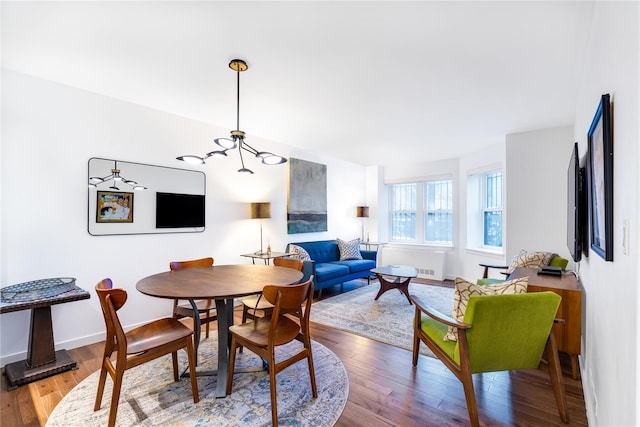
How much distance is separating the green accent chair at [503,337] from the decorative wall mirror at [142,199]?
3036 millimetres

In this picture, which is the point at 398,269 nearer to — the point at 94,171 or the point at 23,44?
the point at 94,171

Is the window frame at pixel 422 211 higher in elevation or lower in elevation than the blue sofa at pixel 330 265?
higher

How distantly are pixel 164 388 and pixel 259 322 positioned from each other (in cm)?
83

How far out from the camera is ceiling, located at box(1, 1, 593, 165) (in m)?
1.80

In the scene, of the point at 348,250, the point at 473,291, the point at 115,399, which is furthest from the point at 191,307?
the point at 348,250

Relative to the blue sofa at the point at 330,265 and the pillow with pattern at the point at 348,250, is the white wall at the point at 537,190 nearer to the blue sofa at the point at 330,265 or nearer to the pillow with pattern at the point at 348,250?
the blue sofa at the point at 330,265

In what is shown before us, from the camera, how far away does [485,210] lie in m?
5.36

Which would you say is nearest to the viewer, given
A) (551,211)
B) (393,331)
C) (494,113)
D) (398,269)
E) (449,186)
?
(393,331)

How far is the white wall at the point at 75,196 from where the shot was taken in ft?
8.21

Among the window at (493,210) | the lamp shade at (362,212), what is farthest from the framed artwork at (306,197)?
the window at (493,210)

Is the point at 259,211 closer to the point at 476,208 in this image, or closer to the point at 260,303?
the point at 260,303

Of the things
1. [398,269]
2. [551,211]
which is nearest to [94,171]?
[398,269]

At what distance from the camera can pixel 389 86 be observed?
9.11ft

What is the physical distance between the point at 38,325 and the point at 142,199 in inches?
56.1
